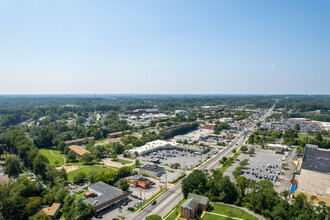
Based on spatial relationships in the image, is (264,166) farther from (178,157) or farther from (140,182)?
(140,182)

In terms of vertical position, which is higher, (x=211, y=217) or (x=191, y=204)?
(x=191, y=204)

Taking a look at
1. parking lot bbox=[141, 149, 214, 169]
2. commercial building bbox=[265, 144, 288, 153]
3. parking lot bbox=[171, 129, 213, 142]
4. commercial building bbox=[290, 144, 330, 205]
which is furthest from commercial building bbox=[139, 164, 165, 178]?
commercial building bbox=[265, 144, 288, 153]

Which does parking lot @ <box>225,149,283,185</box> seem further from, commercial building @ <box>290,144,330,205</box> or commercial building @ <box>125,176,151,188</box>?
commercial building @ <box>125,176,151,188</box>

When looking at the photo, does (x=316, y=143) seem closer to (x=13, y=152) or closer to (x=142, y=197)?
(x=142, y=197)

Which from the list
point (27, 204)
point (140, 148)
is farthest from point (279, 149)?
point (27, 204)

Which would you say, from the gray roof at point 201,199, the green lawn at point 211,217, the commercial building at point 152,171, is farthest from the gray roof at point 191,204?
the commercial building at point 152,171

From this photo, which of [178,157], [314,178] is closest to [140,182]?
[178,157]
